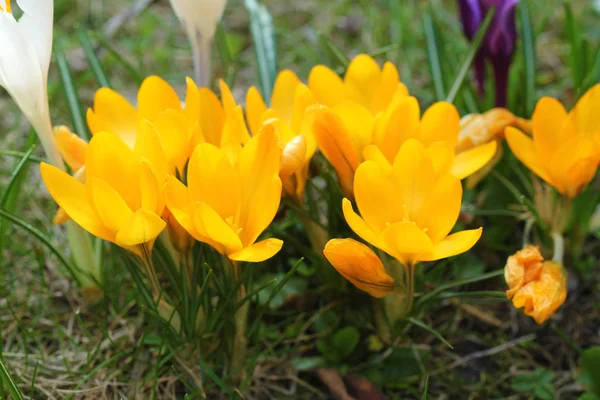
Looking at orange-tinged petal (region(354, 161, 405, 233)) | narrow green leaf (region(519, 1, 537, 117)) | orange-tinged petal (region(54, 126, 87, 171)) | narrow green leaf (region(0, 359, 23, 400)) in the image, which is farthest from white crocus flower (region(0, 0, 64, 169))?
narrow green leaf (region(519, 1, 537, 117))

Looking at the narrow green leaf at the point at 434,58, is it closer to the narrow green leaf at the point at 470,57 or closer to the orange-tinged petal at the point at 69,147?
the narrow green leaf at the point at 470,57

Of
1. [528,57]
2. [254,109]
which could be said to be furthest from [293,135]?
[528,57]

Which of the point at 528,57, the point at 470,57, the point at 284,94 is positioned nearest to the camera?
the point at 284,94

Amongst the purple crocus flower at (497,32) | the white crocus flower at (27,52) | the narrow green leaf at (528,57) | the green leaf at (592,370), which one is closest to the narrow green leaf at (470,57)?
the purple crocus flower at (497,32)

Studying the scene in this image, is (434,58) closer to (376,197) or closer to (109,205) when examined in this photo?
(376,197)

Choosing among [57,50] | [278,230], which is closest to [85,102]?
[57,50]

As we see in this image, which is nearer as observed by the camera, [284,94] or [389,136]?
[389,136]
